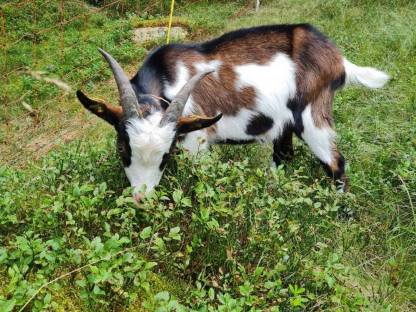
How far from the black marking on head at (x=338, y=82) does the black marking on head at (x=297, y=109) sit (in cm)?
30

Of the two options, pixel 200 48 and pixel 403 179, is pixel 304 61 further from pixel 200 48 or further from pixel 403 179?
pixel 403 179

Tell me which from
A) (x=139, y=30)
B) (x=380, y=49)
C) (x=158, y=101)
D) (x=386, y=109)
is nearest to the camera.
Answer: (x=158, y=101)

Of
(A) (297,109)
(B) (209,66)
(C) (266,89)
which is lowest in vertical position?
(A) (297,109)

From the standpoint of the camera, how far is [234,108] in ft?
13.2

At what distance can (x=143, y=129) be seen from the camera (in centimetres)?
320

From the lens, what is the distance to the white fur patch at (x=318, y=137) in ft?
13.1

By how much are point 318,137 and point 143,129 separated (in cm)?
150

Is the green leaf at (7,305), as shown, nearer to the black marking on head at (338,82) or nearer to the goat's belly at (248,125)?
the goat's belly at (248,125)

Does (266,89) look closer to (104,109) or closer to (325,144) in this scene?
(325,144)

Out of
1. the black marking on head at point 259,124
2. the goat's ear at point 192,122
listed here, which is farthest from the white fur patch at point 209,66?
the goat's ear at point 192,122

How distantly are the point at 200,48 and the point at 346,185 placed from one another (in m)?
1.57

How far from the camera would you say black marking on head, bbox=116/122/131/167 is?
3.23 meters

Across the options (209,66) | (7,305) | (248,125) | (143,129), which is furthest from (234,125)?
(7,305)

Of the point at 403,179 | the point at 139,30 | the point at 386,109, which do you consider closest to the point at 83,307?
the point at 403,179
